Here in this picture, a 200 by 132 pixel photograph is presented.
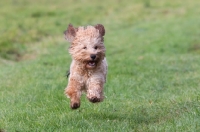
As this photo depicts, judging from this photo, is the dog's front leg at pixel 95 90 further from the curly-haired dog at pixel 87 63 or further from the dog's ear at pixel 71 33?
the dog's ear at pixel 71 33

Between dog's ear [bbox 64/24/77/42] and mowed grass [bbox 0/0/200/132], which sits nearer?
dog's ear [bbox 64/24/77/42]

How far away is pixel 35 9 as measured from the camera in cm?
3322

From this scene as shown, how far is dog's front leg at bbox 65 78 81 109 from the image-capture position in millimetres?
7559

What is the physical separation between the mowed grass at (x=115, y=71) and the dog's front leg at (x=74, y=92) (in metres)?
0.34

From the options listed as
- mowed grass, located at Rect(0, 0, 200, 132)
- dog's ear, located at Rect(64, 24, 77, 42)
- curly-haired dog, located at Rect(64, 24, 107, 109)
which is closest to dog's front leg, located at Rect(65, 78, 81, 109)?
curly-haired dog, located at Rect(64, 24, 107, 109)

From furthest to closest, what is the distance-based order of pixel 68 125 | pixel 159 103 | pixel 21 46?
pixel 21 46 → pixel 159 103 → pixel 68 125

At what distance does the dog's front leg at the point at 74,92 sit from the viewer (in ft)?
24.8

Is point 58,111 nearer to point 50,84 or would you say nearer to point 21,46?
point 50,84

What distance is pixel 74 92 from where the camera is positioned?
25.3 feet

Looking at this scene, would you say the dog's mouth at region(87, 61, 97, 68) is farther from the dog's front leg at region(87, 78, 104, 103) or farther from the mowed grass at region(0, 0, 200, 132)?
the mowed grass at region(0, 0, 200, 132)

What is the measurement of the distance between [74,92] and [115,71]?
609cm

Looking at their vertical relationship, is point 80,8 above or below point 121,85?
above

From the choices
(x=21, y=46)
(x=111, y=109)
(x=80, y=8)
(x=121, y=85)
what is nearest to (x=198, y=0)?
(x=80, y=8)

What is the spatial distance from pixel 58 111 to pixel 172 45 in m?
13.4
